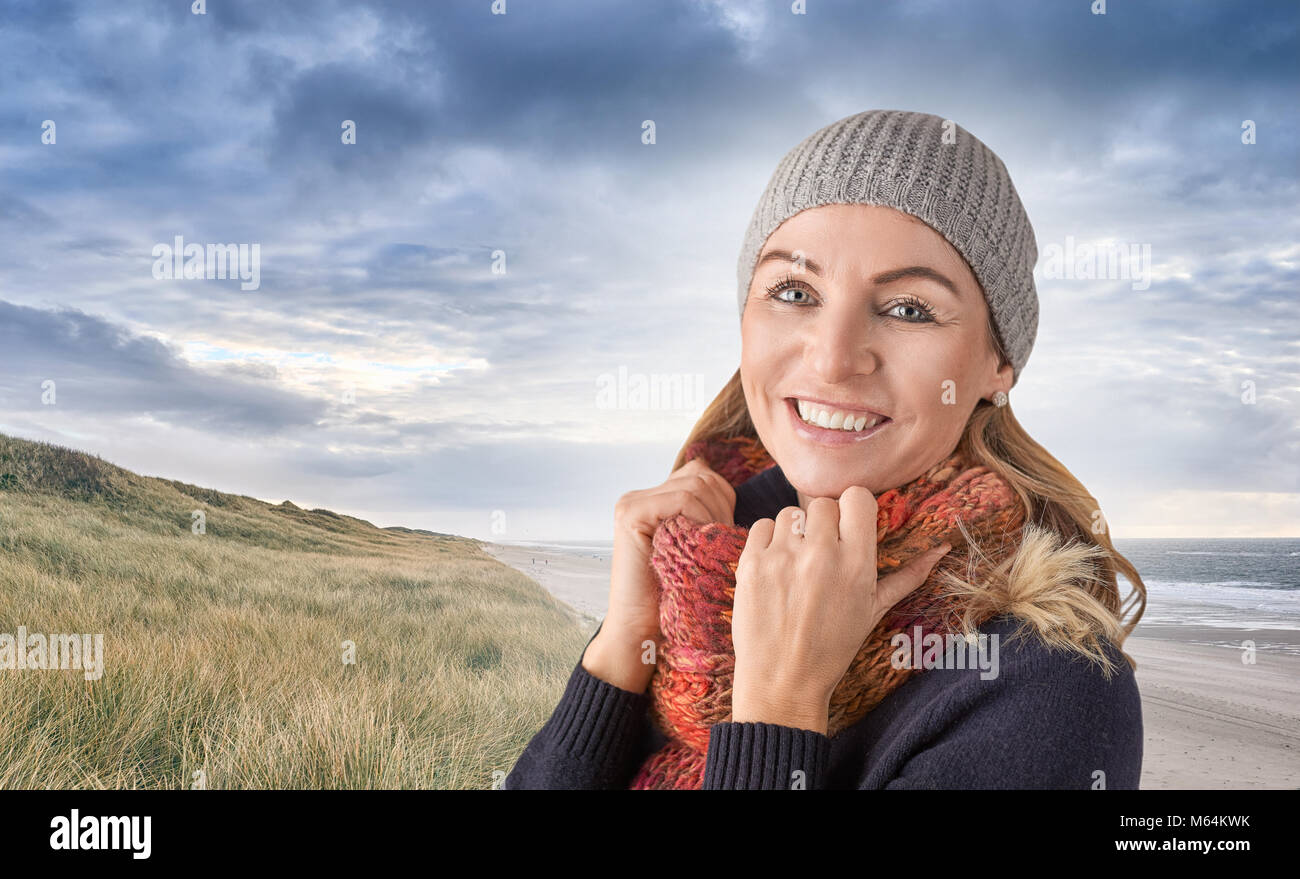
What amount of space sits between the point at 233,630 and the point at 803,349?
2981 millimetres

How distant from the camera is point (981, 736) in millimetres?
1299

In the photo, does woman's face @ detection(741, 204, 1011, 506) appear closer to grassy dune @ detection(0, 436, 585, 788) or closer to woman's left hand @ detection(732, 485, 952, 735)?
woman's left hand @ detection(732, 485, 952, 735)

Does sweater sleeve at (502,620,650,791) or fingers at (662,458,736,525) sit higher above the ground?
fingers at (662,458,736,525)

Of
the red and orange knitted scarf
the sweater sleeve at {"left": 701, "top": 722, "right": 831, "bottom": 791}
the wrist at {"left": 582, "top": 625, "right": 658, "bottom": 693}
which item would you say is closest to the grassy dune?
the wrist at {"left": 582, "top": 625, "right": 658, "bottom": 693}

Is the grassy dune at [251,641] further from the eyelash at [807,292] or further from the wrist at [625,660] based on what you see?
the eyelash at [807,292]

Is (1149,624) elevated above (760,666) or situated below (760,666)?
below

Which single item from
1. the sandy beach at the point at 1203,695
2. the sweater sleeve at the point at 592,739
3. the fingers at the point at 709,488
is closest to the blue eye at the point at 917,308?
the fingers at the point at 709,488

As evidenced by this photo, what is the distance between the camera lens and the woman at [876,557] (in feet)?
4.34

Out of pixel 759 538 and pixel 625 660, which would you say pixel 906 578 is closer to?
pixel 759 538

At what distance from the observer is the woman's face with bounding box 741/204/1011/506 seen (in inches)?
59.2

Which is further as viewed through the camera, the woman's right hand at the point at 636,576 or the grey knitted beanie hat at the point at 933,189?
the woman's right hand at the point at 636,576
